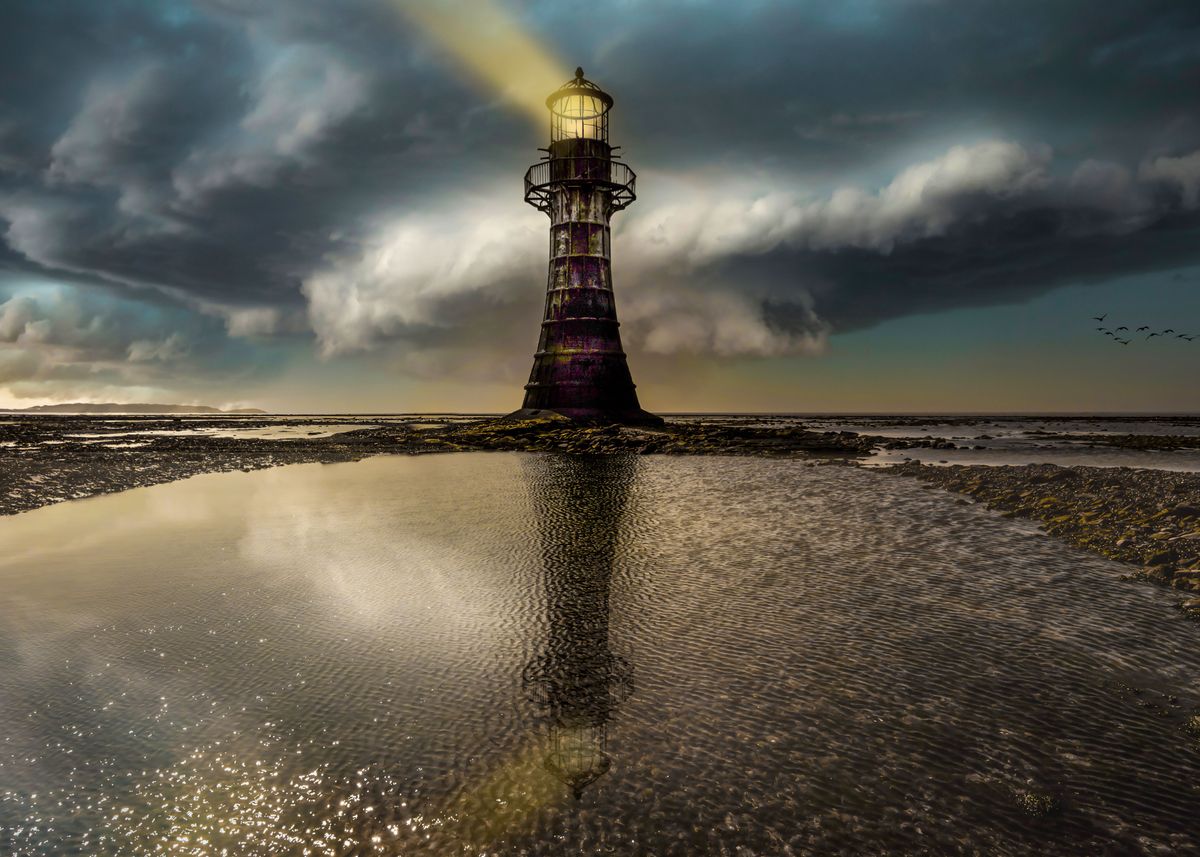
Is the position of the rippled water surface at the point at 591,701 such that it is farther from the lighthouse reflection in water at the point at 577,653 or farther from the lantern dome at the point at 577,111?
the lantern dome at the point at 577,111

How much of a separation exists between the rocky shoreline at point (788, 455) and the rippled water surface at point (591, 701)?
122 cm

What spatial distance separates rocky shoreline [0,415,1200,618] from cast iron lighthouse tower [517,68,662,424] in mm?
2730

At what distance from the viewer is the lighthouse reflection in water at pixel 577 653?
354 centimetres

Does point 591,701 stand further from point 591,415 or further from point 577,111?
point 577,111

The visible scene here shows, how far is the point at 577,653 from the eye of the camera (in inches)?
197

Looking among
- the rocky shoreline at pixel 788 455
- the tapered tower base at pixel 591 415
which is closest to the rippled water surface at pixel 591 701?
the rocky shoreline at pixel 788 455

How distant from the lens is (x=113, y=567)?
7.71 m

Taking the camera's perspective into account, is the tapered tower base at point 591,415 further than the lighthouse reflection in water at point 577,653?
Yes

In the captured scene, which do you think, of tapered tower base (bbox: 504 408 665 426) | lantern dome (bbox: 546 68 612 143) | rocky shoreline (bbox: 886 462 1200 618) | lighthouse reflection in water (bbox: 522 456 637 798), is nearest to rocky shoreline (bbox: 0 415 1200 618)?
rocky shoreline (bbox: 886 462 1200 618)

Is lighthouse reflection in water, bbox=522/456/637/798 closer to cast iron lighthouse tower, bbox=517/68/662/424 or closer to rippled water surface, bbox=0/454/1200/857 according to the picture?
rippled water surface, bbox=0/454/1200/857

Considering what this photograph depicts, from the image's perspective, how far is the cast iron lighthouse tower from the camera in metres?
37.1

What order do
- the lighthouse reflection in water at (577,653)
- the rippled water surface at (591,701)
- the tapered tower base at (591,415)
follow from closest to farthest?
1. the rippled water surface at (591,701)
2. the lighthouse reflection in water at (577,653)
3. the tapered tower base at (591,415)

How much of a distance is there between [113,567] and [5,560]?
5.50 ft

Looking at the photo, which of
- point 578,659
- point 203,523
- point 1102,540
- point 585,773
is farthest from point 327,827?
point 1102,540
